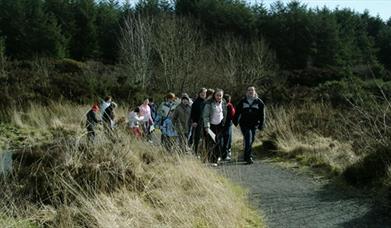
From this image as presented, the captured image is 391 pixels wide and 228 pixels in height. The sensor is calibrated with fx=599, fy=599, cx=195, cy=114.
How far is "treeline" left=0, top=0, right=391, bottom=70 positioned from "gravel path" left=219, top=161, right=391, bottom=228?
44458 millimetres

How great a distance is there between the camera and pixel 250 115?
43.4 ft

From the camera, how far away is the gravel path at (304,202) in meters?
7.66

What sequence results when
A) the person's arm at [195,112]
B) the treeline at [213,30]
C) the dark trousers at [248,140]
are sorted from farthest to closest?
the treeline at [213,30] → the dark trousers at [248,140] → the person's arm at [195,112]

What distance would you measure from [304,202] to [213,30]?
5239 cm

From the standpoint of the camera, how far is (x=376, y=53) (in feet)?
211

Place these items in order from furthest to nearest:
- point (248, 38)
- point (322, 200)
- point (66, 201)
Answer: point (248, 38)
point (322, 200)
point (66, 201)

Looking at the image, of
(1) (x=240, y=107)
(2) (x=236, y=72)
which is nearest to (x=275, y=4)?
(2) (x=236, y=72)

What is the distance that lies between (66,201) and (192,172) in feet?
5.88

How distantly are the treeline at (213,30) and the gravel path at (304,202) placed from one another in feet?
146

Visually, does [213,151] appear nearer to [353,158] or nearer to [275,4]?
[353,158]

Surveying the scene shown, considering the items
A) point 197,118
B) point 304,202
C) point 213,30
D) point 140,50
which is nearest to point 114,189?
point 304,202

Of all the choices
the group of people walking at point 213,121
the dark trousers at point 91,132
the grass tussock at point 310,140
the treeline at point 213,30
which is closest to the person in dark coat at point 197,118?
the group of people walking at point 213,121

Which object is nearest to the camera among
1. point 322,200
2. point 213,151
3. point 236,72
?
point 322,200

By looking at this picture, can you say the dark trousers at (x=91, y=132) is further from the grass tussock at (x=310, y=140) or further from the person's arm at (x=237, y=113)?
the person's arm at (x=237, y=113)
